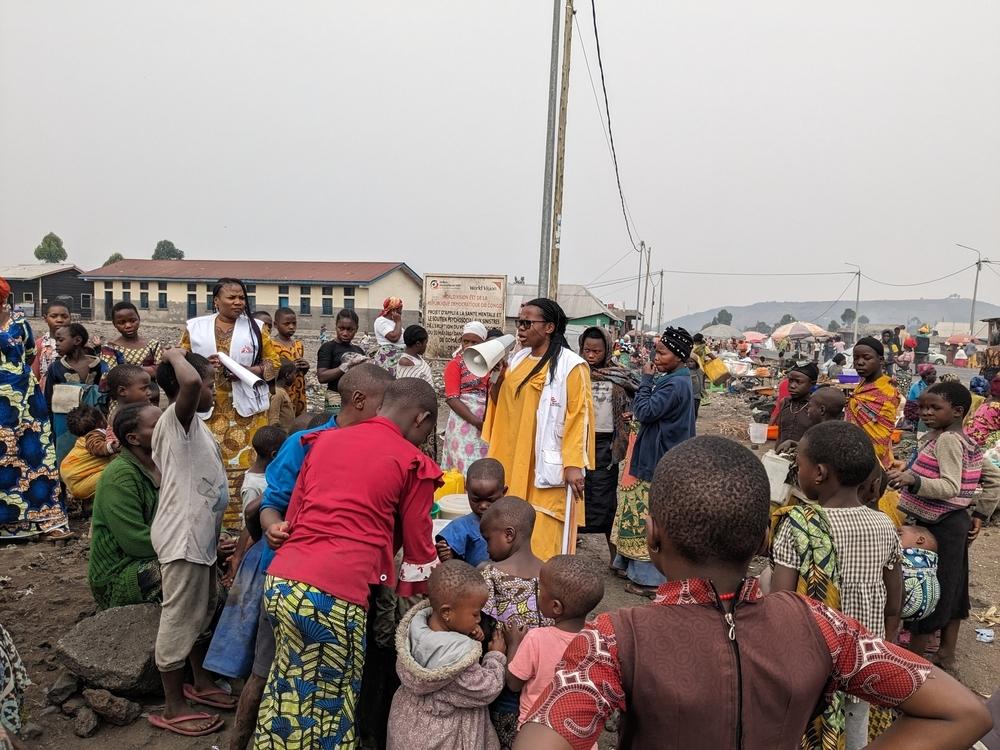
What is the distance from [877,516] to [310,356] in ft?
75.2

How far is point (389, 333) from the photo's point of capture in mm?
7719

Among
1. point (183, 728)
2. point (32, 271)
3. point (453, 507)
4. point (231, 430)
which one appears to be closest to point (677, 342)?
point (453, 507)

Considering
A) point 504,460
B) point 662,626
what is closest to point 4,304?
point 504,460

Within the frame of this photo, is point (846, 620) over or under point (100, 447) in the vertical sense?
over

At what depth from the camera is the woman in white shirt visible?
7484 millimetres

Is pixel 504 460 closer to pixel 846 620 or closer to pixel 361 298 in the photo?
pixel 846 620

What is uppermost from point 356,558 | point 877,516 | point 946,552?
point 877,516

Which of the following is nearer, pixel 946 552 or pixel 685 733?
pixel 685 733

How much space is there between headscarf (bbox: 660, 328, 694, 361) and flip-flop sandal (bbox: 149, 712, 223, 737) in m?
3.53

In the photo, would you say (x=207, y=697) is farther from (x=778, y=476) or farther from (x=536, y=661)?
(x=778, y=476)

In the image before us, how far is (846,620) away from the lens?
138 centimetres

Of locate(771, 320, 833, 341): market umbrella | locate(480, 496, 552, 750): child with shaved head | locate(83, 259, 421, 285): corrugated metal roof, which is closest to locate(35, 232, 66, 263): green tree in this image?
locate(83, 259, 421, 285): corrugated metal roof

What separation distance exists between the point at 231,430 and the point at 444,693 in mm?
3145

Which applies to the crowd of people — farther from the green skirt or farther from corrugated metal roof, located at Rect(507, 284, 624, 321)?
corrugated metal roof, located at Rect(507, 284, 624, 321)
